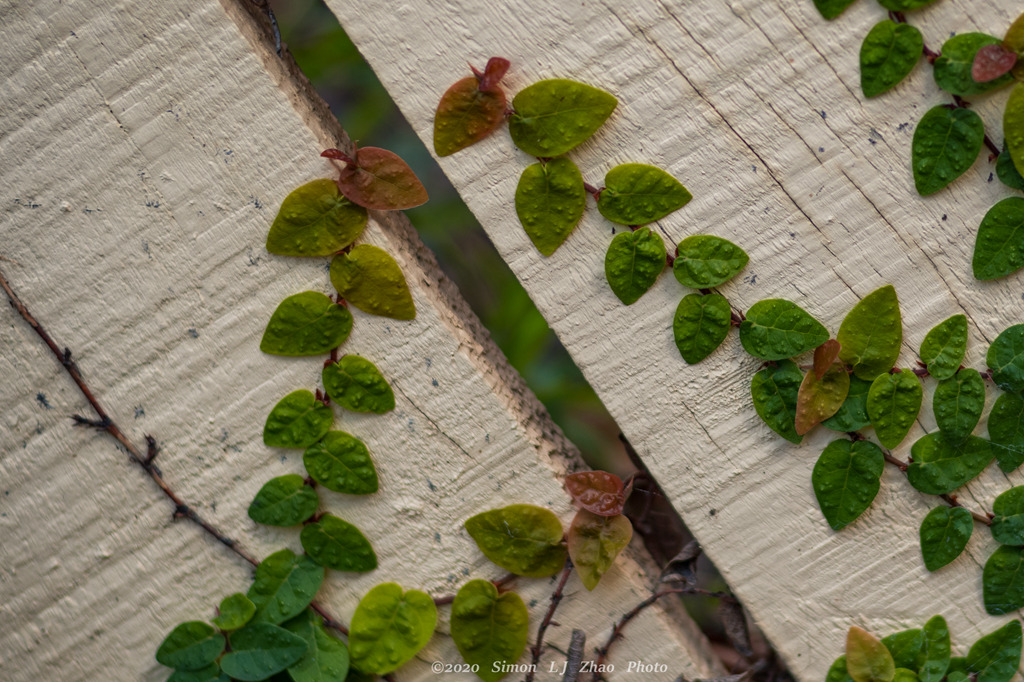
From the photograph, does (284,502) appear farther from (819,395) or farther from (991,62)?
(991,62)

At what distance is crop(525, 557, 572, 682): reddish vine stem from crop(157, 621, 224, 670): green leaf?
1.24ft

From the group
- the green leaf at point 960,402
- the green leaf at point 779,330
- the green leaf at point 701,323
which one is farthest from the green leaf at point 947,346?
the green leaf at point 701,323

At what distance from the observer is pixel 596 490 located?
0.71 meters

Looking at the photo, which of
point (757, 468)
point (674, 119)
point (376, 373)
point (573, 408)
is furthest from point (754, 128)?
point (573, 408)

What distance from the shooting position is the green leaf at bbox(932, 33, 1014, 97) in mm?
630

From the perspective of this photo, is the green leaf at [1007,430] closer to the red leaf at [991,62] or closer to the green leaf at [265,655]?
the red leaf at [991,62]

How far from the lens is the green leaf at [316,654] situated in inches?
27.7

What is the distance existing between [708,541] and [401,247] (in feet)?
1.71

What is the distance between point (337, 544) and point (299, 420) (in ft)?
0.52

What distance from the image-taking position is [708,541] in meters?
0.72

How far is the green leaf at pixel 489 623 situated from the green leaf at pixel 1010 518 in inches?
22.1

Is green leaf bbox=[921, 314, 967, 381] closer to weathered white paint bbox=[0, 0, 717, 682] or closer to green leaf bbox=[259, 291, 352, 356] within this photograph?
weathered white paint bbox=[0, 0, 717, 682]

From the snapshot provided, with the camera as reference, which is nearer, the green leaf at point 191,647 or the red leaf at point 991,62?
the red leaf at point 991,62

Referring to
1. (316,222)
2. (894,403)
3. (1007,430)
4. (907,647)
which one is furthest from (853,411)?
(316,222)
